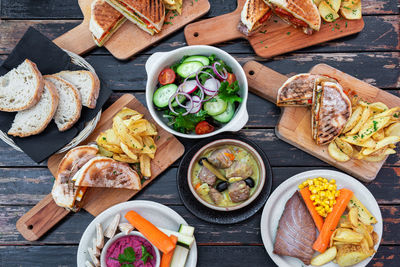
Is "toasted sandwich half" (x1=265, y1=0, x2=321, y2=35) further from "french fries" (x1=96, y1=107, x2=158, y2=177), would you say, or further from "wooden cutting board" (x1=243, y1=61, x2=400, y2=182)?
"french fries" (x1=96, y1=107, x2=158, y2=177)

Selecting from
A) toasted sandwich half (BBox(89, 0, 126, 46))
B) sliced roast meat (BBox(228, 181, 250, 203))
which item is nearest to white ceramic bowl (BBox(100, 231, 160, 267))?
sliced roast meat (BBox(228, 181, 250, 203))

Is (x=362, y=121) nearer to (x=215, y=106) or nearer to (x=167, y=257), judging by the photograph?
(x=215, y=106)

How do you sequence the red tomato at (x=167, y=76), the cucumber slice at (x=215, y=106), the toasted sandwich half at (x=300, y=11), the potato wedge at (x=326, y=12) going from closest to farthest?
the cucumber slice at (x=215, y=106)
the red tomato at (x=167, y=76)
the toasted sandwich half at (x=300, y=11)
the potato wedge at (x=326, y=12)

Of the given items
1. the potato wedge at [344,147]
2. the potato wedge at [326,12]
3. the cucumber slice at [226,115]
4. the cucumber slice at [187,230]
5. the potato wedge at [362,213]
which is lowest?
the cucumber slice at [187,230]

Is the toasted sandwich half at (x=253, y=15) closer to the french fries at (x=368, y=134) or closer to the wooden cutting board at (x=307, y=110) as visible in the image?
the wooden cutting board at (x=307, y=110)

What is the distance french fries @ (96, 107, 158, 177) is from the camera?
8.39 feet

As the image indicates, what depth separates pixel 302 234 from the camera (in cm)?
259

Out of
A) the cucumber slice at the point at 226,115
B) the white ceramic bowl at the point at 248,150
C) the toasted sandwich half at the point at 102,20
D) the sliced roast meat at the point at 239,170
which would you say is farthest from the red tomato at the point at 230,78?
the toasted sandwich half at the point at 102,20

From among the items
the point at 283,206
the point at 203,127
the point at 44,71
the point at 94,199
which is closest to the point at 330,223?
the point at 283,206

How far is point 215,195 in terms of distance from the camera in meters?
2.66

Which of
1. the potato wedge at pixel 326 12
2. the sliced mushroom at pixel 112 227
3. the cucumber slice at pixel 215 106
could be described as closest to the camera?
the cucumber slice at pixel 215 106

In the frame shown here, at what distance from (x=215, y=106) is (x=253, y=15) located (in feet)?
3.04

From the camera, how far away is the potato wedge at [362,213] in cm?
261

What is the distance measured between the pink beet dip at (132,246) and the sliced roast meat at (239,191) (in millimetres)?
741
